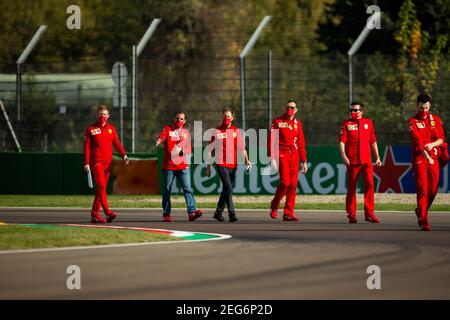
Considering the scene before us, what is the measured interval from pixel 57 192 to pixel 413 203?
8880 mm

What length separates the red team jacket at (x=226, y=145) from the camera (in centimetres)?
1902

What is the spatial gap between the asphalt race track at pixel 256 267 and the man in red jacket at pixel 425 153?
1.55 feet

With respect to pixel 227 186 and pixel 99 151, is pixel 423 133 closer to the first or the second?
pixel 227 186

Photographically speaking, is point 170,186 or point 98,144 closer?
point 98,144

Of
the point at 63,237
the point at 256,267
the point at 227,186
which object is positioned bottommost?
the point at 256,267

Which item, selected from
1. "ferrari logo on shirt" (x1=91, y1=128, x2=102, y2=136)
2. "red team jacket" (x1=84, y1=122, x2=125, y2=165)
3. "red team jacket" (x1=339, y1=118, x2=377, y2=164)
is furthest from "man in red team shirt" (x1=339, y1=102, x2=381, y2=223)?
"ferrari logo on shirt" (x1=91, y1=128, x2=102, y2=136)

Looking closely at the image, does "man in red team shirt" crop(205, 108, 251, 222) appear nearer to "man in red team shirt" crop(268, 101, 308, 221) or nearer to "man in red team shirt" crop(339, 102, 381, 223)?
"man in red team shirt" crop(268, 101, 308, 221)

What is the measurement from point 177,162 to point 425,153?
13.0ft

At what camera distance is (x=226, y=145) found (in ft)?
62.3

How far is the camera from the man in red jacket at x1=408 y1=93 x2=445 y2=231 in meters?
17.0

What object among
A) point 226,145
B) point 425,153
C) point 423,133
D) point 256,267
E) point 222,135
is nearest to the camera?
point 256,267

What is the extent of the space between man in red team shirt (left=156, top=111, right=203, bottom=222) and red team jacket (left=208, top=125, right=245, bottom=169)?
44cm

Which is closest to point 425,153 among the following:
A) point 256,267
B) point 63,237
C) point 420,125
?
point 420,125
